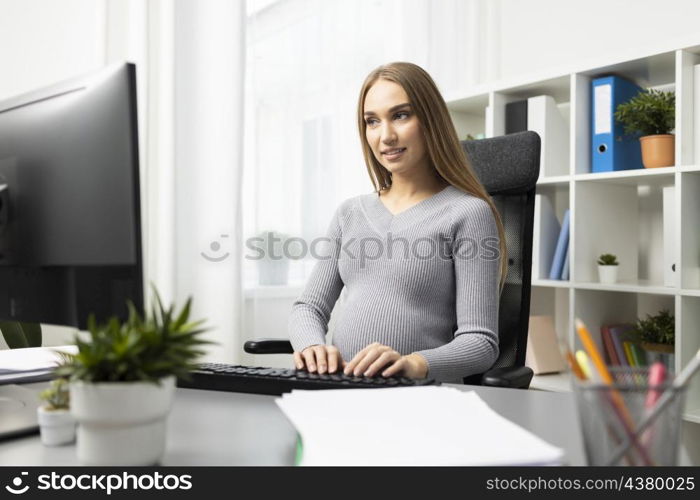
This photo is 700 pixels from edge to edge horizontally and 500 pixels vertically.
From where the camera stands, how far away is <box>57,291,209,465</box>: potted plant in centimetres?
50

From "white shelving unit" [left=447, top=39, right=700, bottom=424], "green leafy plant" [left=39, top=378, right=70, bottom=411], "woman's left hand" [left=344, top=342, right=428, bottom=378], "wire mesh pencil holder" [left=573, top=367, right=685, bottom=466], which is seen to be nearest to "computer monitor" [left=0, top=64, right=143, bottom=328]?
"green leafy plant" [left=39, top=378, right=70, bottom=411]

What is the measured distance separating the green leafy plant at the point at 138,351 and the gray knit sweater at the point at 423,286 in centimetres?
79

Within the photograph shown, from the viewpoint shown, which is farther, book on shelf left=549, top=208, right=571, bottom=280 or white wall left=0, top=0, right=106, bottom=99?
book on shelf left=549, top=208, right=571, bottom=280

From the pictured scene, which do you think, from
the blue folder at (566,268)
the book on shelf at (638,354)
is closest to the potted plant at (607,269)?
the blue folder at (566,268)

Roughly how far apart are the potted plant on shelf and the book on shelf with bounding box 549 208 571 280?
12.4 inches

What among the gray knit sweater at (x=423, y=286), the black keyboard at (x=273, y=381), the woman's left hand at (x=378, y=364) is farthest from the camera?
the gray knit sweater at (x=423, y=286)

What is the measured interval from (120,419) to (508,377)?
79 cm

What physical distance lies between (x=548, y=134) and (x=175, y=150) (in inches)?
51.9

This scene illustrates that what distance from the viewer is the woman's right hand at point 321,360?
1.04 meters

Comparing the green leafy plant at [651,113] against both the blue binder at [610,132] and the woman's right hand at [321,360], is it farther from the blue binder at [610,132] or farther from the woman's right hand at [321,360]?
the woman's right hand at [321,360]

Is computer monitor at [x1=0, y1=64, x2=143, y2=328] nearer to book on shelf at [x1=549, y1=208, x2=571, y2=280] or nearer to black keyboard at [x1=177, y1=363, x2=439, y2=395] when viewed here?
black keyboard at [x1=177, y1=363, x2=439, y2=395]

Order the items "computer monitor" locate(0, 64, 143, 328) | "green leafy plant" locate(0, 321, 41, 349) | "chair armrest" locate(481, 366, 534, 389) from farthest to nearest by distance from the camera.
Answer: "green leafy plant" locate(0, 321, 41, 349), "chair armrest" locate(481, 366, 534, 389), "computer monitor" locate(0, 64, 143, 328)
